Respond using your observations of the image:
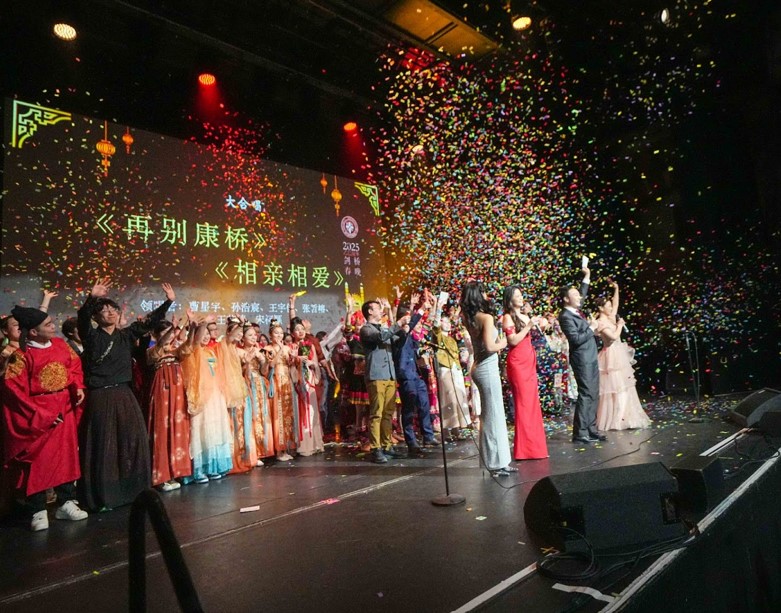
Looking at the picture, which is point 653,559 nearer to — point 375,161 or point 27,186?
point 27,186

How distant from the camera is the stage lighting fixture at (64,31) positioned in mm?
5355

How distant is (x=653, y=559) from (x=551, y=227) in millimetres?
6591

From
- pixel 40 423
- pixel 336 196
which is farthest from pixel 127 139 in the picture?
pixel 40 423

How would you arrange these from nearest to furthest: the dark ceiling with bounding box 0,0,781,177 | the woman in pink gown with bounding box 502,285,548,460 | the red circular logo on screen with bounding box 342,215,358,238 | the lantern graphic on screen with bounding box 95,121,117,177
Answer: the woman in pink gown with bounding box 502,285,548,460, the dark ceiling with bounding box 0,0,781,177, the lantern graphic on screen with bounding box 95,121,117,177, the red circular logo on screen with bounding box 342,215,358,238

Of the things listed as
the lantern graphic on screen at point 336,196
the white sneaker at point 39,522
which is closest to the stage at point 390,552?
the white sneaker at point 39,522

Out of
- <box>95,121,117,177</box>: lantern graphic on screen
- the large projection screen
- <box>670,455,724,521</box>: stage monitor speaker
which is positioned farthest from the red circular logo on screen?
<box>670,455,724,521</box>: stage monitor speaker

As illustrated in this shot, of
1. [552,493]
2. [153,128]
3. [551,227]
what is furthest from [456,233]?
[552,493]

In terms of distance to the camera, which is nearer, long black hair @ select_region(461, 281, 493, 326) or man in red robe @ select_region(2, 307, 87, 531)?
man in red robe @ select_region(2, 307, 87, 531)

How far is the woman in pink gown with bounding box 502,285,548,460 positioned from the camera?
168 inches

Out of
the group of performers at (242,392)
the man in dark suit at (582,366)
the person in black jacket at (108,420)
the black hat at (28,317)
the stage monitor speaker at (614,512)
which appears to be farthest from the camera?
the man in dark suit at (582,366)

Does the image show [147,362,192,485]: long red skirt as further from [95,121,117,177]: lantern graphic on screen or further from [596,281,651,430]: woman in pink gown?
[596,281,651,430]: woman in pink gown

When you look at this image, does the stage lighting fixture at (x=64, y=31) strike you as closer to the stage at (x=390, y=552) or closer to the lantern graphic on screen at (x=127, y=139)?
the lantern graphic on screen at (x=127, y=139)

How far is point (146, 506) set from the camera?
124 cm

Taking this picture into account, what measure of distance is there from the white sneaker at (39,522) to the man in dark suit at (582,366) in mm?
4528
